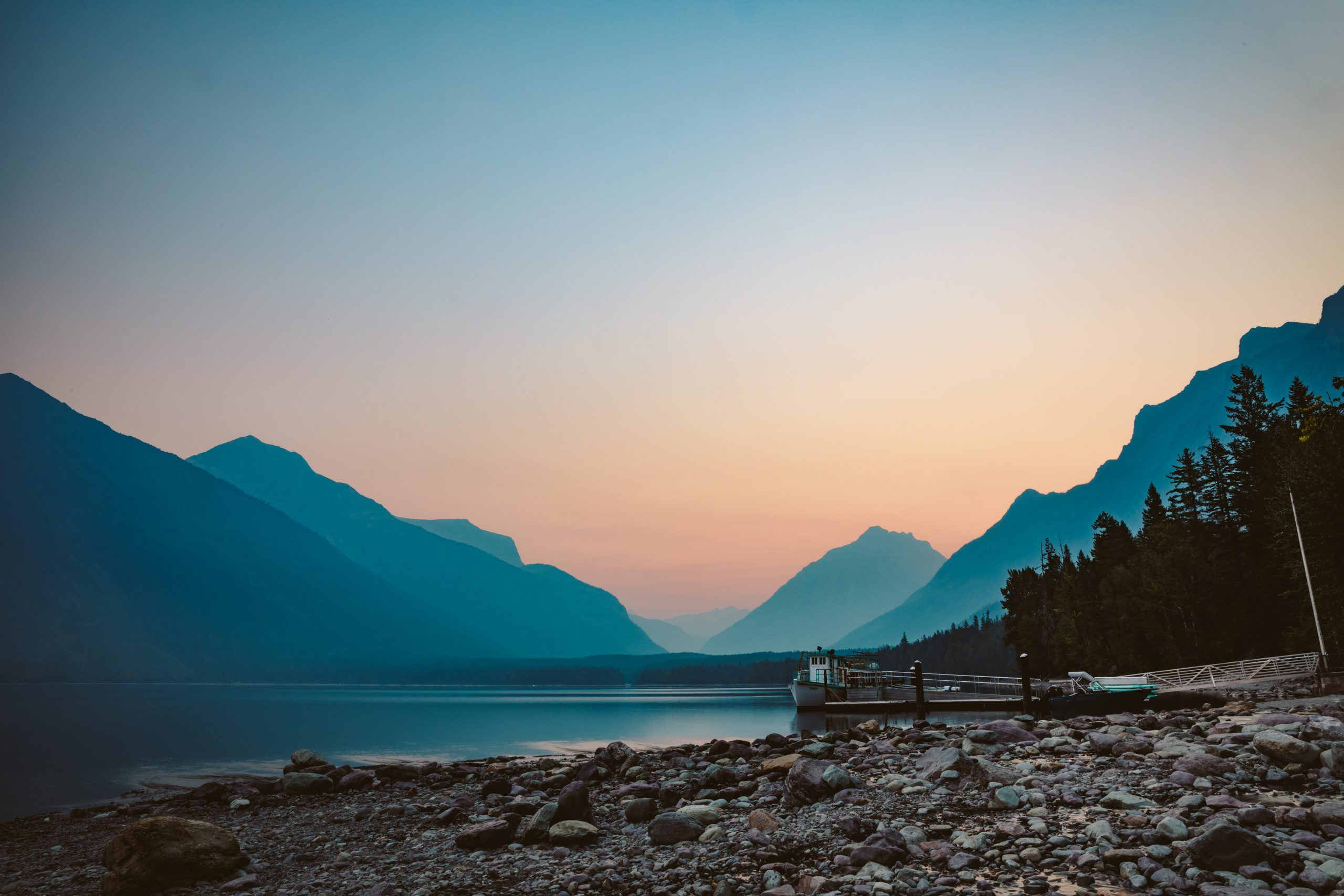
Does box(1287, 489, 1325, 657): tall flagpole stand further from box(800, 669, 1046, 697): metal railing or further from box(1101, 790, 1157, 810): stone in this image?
box(1101, 790, 1157, 810): stone

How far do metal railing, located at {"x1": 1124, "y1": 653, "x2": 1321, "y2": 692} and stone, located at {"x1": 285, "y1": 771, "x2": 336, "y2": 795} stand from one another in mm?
43978

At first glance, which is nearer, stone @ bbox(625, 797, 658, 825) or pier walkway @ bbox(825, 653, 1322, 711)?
stone @ bbox(625, 797, 658, 825)

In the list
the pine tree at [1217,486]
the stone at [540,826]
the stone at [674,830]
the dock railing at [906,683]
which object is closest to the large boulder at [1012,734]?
the stone at [674,830]

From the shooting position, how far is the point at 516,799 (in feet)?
65.6

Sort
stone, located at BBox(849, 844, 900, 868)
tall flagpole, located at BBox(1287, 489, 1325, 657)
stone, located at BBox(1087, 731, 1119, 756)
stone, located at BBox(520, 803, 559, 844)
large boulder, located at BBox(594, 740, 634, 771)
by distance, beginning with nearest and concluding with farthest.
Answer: stone, located at BBox(849, 844, 900, 868) < stone, located at BBox(520, 803, 559, 844) < stone, located at BBox(1087, 731, 1119, 756) < large boulder, located at BBox(594, 740, 634, 771) < tall flagpole, located at BBox(1287, 489, 1325, 657)

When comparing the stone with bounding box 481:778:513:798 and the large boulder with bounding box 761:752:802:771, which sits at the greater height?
the large boulder with bounding box 761:752:802:771

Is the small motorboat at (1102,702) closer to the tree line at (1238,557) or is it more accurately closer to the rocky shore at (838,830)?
the tree line at (1238,557)

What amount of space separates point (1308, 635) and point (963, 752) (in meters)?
46.5

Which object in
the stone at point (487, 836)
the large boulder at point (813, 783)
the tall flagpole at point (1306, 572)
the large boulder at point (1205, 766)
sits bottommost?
the stone at point (487, 836)

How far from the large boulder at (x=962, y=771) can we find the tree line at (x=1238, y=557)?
39.3 metres

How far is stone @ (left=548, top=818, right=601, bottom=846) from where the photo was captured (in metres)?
14.6

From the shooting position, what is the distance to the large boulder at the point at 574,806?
51.7 ft

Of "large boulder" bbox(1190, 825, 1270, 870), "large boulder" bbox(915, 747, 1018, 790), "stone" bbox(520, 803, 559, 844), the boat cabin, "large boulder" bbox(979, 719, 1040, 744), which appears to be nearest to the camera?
"large boulder" bbox(1190, 825, 1270, 870)

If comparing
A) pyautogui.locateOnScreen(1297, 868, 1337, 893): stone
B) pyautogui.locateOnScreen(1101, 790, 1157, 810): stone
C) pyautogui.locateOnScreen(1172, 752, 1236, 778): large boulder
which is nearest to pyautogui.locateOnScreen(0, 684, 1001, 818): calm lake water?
pyautogui.locateOnScreen(1101, 790, 1157, 810): stone
